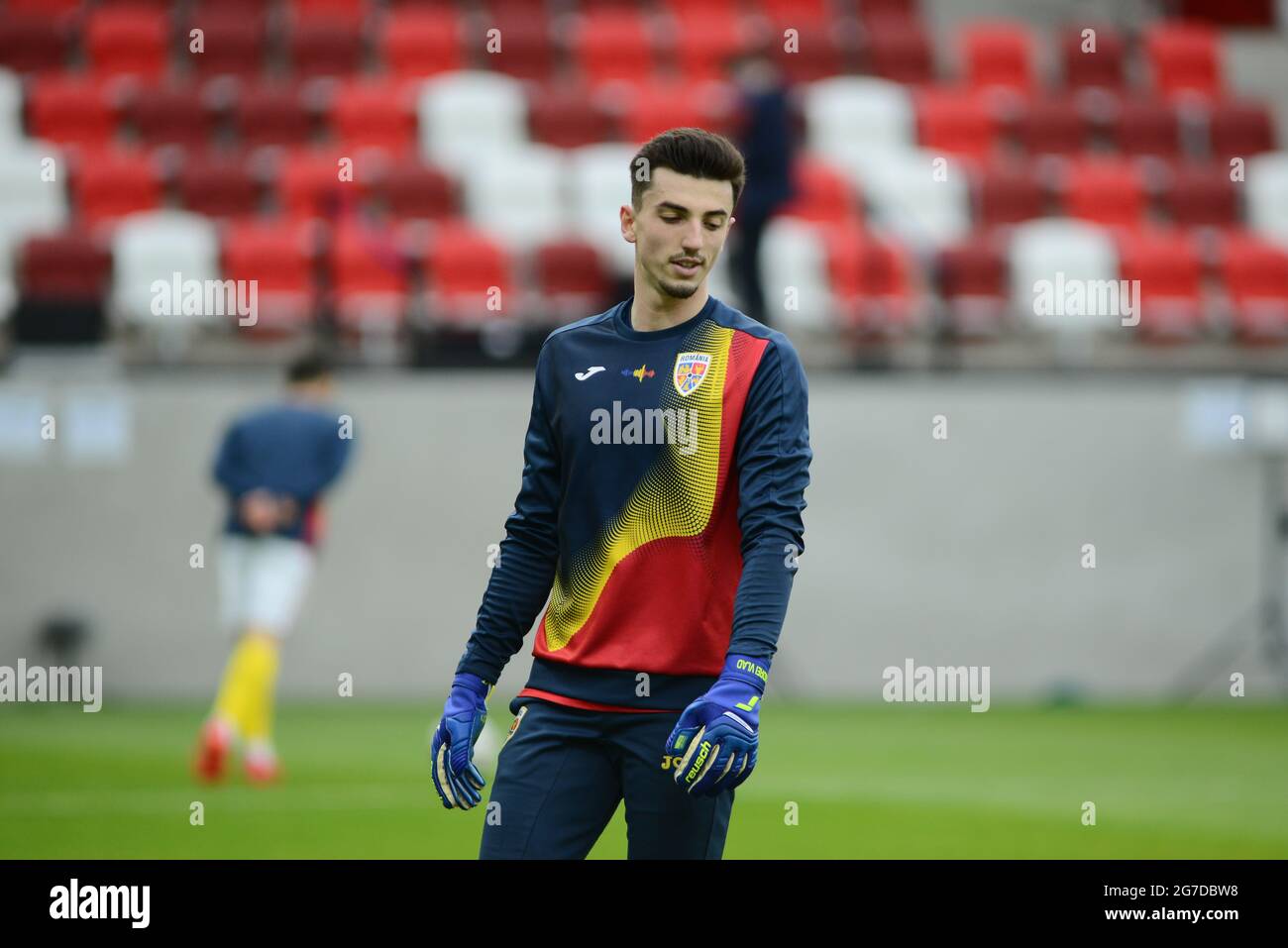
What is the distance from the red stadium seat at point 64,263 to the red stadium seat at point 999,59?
32.6 feet

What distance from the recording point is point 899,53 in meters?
21.6

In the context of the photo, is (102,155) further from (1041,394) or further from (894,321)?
(1041,394)

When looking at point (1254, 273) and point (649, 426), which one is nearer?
point (649, 426)

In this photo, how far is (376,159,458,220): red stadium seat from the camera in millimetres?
18844

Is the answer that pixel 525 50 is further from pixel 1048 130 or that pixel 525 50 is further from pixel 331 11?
pixel 1048 130

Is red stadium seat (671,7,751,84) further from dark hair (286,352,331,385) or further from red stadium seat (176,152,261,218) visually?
dark hair (286,352,331,385)

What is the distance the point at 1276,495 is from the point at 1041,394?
2268 mm

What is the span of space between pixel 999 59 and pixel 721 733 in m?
18.5

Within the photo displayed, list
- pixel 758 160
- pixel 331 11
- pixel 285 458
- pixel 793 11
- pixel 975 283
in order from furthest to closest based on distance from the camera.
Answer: pixel 793 11, pixel 331 11, pixel 975 283, pixel 758 160, pixel 285 458

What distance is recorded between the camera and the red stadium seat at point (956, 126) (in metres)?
20.6

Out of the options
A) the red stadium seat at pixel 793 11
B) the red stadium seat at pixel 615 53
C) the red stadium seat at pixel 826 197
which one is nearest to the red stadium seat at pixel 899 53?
the red stadium seat at pixel 793 11

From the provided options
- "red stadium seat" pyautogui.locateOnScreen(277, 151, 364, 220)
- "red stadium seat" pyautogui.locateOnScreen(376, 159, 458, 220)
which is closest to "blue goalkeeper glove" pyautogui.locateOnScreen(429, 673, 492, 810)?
"red stadium seat" pyautogui.locateOnScreen(277, 151, 364, 220)

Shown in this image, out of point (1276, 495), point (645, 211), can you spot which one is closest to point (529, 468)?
point (645, 211)

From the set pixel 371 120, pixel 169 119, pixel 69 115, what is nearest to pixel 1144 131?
pixel 371 120
